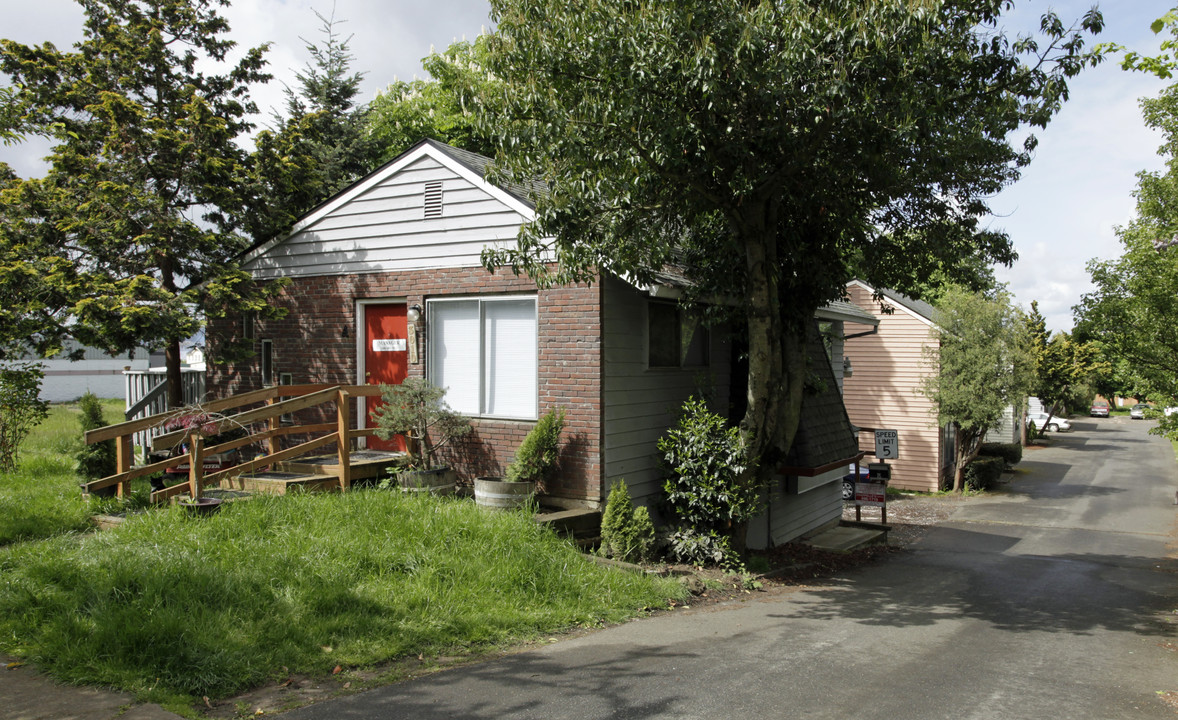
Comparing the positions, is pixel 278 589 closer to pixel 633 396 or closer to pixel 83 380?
pixel 633 396

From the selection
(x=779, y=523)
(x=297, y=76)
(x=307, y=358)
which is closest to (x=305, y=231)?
(x=307, y=358)

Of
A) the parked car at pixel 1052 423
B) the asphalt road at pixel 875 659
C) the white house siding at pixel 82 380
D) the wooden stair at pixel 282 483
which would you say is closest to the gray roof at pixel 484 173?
the wooden stair at pixel 282 483

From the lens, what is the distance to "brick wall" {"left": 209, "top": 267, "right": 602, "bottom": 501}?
998 centimetres

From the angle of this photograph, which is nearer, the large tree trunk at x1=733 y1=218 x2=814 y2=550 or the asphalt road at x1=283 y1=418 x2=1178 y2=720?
the asphalt road at x1=283 y1=418 x2=1178 y2=720

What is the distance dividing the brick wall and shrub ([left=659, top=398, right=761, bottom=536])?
121cm

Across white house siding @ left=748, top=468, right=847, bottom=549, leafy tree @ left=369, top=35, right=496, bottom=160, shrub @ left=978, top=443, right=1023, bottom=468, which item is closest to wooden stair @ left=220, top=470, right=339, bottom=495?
white house siding @ left=748, top=468, right=847, bottom=549

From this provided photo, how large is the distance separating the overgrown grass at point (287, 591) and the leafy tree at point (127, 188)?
4764mm

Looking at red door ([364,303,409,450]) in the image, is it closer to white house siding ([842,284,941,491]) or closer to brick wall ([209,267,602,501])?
brick wall ([209,267,602,501])

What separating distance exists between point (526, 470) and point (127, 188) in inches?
308

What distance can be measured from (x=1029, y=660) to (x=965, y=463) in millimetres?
21625

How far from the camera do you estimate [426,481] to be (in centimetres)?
995

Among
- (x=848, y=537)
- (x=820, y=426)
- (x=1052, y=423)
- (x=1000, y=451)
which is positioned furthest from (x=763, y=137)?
(x=1052, y=423)

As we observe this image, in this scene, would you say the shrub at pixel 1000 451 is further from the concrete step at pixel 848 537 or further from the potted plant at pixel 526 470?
the potted plant at pixel 526 470

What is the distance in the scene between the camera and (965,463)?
27078 mm
